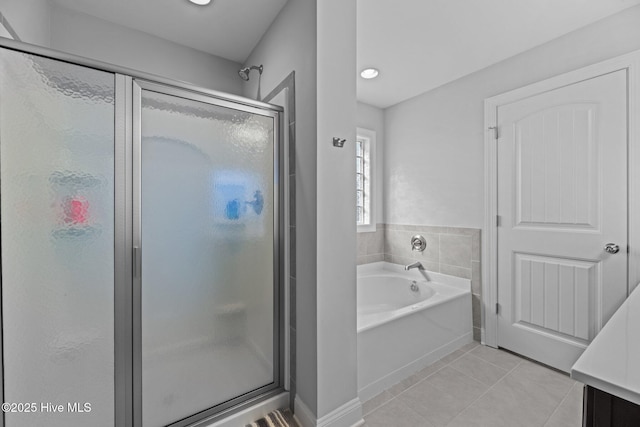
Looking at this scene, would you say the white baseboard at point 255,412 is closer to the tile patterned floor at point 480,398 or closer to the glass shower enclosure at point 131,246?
the glass shower enclosure at point 131,246

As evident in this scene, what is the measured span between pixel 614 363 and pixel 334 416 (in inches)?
47.1

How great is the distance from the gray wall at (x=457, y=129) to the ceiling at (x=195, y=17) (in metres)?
1.78

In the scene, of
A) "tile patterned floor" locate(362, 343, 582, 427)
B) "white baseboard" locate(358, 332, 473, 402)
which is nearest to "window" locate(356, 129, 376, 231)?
"white baseboard" locate(358, 332, 473, 402)

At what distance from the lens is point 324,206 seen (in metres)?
1.40

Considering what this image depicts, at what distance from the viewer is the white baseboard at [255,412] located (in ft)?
4.65

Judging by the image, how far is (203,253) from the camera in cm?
136

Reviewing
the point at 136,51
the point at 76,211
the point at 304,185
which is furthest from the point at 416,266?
the point at 136,51

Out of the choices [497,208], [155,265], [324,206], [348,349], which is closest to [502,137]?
[497,208]

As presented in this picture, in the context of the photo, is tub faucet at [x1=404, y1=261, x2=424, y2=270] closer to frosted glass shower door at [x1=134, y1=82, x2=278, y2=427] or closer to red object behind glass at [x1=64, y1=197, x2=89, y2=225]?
frosted glass shower door at [x1=134, y1=82, x2=278, y2=427]

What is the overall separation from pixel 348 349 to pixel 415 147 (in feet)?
7.35

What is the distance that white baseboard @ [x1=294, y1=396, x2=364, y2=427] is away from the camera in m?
1.38

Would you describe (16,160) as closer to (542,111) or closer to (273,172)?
A: (273,172)

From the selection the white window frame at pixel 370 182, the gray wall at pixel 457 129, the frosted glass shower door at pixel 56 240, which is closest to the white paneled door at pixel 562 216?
the gray wall at pixel 457 129

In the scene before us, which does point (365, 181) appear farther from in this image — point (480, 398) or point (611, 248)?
point (480, 398)
